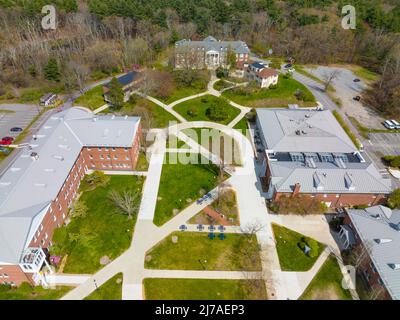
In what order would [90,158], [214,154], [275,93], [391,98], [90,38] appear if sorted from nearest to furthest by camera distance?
1. [90,158]
2. [214,154]
3. [391,98]
4. [275,93]
5. [90,38]

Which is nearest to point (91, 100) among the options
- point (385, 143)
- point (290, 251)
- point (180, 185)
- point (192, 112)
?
point (192, 112)

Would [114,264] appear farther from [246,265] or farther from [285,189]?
[285,189]

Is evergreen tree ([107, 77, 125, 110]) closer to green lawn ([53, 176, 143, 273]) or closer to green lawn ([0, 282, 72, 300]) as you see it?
green lawn ([53, 176, 143, 273])

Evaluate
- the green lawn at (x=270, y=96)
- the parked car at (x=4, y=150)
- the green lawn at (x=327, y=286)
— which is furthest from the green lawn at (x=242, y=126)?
the parked car at (x=4, y=150)

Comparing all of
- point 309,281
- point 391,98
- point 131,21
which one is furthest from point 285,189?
point 131,21

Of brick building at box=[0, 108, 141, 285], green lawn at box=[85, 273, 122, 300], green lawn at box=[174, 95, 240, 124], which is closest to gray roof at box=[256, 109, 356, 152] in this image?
green lawn at box=[174, 95, 240, 124]

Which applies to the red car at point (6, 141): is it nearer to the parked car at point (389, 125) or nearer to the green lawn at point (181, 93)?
the green lawn at point (181, 93)

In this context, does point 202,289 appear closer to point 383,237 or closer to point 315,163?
point 383,237
